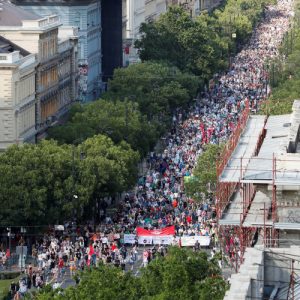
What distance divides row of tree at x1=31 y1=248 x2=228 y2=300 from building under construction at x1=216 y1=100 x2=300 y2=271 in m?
0.89

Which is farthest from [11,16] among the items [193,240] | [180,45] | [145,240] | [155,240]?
[180,45]

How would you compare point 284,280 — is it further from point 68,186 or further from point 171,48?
point 171,48

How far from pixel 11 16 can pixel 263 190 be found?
70689mm

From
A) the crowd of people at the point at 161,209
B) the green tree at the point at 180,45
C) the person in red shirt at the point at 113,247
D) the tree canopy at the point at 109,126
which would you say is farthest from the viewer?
the green tree at the point at 180,45

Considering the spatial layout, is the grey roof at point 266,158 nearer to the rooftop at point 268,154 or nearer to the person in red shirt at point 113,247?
the rooftop at point 268,154

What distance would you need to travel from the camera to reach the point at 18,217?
76500 millimetres

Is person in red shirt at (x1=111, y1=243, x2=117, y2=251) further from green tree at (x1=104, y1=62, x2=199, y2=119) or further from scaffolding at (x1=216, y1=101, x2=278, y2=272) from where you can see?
green tree at (x1=104, y1=62, x2=199, y2=119)

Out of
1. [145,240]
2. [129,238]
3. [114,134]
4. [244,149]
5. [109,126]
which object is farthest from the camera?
[109,126]

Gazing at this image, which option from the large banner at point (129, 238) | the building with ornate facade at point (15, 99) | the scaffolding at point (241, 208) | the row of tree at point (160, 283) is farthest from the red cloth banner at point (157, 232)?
the row of tree at point (160, 283)

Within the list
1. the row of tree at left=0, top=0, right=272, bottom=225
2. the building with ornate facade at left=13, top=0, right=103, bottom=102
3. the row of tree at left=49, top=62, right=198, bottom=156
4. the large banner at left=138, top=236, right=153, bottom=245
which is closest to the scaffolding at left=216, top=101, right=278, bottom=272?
the large banner at left=138, top=236, right=153, bottom=245

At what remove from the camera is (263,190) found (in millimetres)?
41188

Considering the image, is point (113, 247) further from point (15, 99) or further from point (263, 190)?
point (263, 190)

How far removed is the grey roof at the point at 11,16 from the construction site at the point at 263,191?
61460mm

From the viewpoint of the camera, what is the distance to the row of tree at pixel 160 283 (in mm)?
43500
